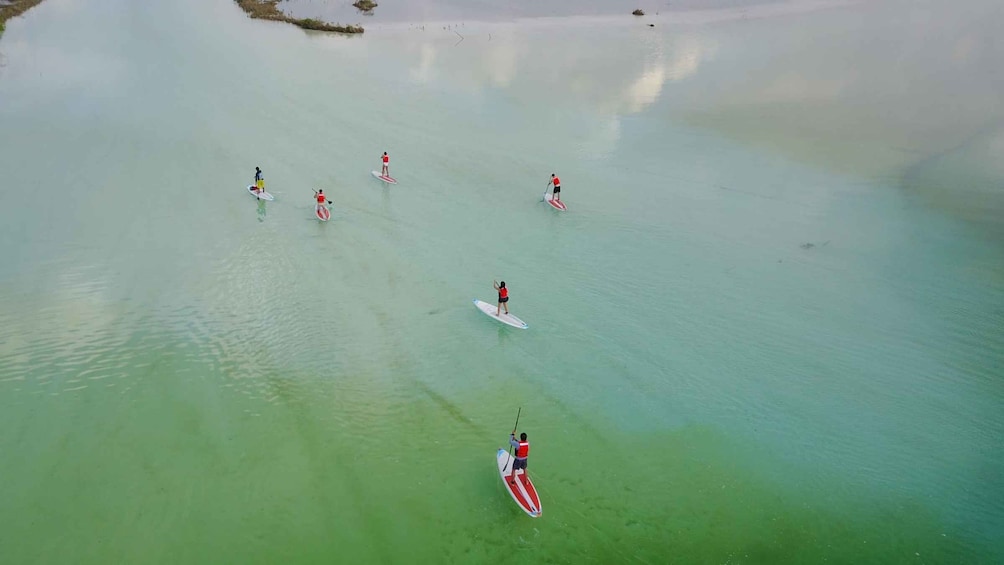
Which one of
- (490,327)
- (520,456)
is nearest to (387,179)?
(490,327)

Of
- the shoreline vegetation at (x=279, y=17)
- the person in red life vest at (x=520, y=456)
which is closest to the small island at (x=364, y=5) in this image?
the shoreline vegetation at (x=279, y=17)

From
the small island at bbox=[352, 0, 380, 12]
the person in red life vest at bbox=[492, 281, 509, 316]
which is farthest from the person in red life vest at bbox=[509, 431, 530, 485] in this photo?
the small island at bbox=[352, 0, 380, 12]

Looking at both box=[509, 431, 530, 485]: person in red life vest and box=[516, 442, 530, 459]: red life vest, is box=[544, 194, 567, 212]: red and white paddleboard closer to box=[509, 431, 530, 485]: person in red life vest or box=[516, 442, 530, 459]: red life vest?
box=[509, 431, 530, 485]: person in red life vest

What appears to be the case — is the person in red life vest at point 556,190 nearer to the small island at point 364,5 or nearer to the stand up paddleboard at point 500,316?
the stand up paddleboard at point 500,316

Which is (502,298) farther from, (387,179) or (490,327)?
(387,179)

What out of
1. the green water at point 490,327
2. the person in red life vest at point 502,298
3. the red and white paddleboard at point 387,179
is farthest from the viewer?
the red and white paddleboard at point 387,179
